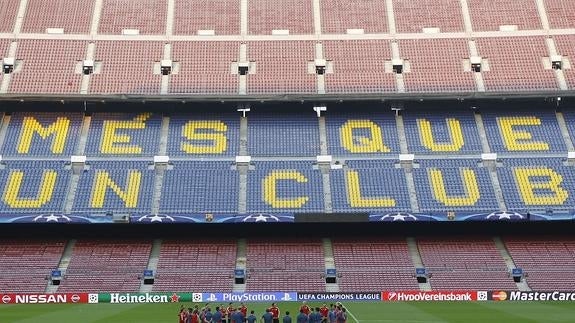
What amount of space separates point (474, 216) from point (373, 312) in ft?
43.7

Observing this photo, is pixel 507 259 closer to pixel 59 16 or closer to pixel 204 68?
pixel 204 68

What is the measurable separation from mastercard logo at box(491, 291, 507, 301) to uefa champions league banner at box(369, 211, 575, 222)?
271 inches

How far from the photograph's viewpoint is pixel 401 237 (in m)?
54.2

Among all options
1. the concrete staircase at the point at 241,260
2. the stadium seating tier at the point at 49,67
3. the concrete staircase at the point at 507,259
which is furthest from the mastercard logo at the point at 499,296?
the stadium seating tier at the point at 49,67

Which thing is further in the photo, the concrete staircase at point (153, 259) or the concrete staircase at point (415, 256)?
the concrete staircase at point (415, 256)

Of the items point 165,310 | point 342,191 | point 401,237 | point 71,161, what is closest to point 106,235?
point 71,161

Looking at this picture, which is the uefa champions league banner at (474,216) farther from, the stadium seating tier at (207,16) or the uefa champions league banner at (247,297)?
the stadium seating tier at (207,16)

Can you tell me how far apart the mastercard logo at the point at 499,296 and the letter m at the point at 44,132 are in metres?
31.2

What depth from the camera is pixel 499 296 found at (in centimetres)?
4578

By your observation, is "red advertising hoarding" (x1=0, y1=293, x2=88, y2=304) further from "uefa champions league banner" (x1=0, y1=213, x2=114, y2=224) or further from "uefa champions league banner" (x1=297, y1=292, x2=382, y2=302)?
"uefa champions league banner" (x1=297, y1=292, x2=382, y2=302)

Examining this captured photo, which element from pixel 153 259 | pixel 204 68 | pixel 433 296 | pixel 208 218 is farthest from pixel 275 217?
pixel 204 68

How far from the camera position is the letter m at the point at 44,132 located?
56.7 m

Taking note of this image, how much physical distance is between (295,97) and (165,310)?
2083 centimetres

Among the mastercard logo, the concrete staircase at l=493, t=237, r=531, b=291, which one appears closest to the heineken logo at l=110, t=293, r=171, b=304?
the mastercard logo
